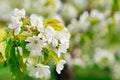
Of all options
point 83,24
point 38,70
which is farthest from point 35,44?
point 83,24

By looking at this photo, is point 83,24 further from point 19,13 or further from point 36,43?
point 36,43

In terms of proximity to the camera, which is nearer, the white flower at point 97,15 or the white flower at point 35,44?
the white flower at point 35,44

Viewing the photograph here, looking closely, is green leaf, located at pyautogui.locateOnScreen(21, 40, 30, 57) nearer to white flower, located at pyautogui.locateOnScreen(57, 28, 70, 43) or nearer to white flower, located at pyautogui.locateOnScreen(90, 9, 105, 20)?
white flower, located at pyautogui.locateOnScreen(57, 28, 70, 43)

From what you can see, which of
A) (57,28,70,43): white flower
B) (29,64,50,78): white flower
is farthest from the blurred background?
(29,64,50,78): white flower

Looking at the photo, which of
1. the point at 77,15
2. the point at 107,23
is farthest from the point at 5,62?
the point at 77,15

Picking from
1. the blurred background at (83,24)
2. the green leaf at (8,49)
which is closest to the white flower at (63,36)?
the green leaf at (8,49)

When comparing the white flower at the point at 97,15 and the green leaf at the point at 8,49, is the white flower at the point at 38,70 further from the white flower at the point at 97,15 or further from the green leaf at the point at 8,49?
the white flower at the point at 97,15

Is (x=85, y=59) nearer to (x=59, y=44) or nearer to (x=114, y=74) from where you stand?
(x=114, y=74)
